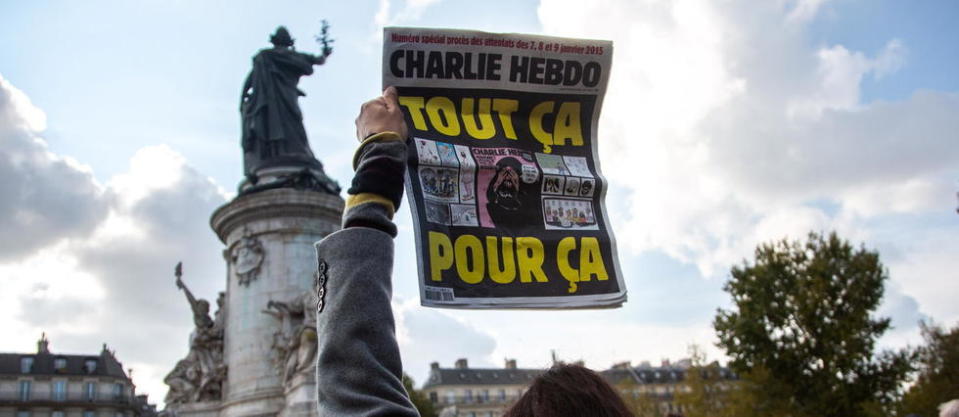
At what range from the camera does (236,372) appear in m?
18.5

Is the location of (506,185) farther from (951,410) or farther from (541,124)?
(951,410)

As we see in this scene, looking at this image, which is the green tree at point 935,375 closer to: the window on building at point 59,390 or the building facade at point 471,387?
the building facade at point 471,387

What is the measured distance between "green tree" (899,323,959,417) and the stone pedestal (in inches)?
799

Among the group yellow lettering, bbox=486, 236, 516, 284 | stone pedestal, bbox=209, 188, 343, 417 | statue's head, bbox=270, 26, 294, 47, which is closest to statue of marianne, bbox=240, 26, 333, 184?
statue's head, bbox=270, 26, 294, 47

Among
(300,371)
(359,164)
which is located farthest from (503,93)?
(300,371)

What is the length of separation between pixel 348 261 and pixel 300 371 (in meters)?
14.9

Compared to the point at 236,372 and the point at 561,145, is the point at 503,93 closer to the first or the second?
the point at 561,145

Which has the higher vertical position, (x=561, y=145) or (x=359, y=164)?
(x=561, y=145)

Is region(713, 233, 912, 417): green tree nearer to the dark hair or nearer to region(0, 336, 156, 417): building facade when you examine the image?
the dark hair

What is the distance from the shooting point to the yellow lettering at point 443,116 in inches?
161

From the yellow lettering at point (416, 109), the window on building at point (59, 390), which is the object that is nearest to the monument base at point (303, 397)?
the yellow lettering at point (416, 109)

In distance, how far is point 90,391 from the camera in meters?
59.0

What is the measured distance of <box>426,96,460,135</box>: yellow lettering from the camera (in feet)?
13.4

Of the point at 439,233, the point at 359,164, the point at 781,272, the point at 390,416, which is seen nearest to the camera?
A: the point at 390,416
